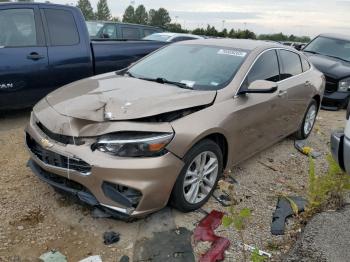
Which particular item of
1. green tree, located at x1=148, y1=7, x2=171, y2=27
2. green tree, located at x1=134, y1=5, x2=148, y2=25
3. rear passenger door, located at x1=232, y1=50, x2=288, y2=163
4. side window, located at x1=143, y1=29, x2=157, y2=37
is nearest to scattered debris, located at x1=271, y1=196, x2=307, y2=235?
rear passenger door, located at x1=232, y1=50, x2=288, y2=163

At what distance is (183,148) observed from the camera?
11.1ft

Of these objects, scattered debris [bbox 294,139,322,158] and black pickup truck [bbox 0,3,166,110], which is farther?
scattered debris [bbox 294,139,322,158]

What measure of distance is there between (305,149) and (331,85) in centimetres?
350

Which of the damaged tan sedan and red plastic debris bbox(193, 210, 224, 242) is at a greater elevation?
the damaged tan sedan

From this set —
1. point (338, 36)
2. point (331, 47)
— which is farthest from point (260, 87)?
point (338, 36)

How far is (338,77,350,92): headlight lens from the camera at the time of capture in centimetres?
860

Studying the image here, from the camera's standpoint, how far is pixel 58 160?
333 cm

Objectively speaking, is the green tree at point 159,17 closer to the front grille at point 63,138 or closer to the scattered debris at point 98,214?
the front grille at point 63,138

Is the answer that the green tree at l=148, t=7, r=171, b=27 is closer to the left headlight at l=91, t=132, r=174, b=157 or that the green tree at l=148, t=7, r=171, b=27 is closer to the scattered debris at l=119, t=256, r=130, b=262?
the left headlight at l=91, t=132, r=174, b=157

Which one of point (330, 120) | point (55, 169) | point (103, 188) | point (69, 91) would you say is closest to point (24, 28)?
point (69, 91)

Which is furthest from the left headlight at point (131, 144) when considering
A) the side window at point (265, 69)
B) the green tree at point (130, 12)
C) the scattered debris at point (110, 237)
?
the green tree at point (130, 12)

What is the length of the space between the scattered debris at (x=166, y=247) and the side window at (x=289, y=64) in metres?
2.73

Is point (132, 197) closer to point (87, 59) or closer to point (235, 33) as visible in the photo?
point (87, 59)

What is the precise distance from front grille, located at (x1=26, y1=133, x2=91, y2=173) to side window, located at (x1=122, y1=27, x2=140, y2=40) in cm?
971
